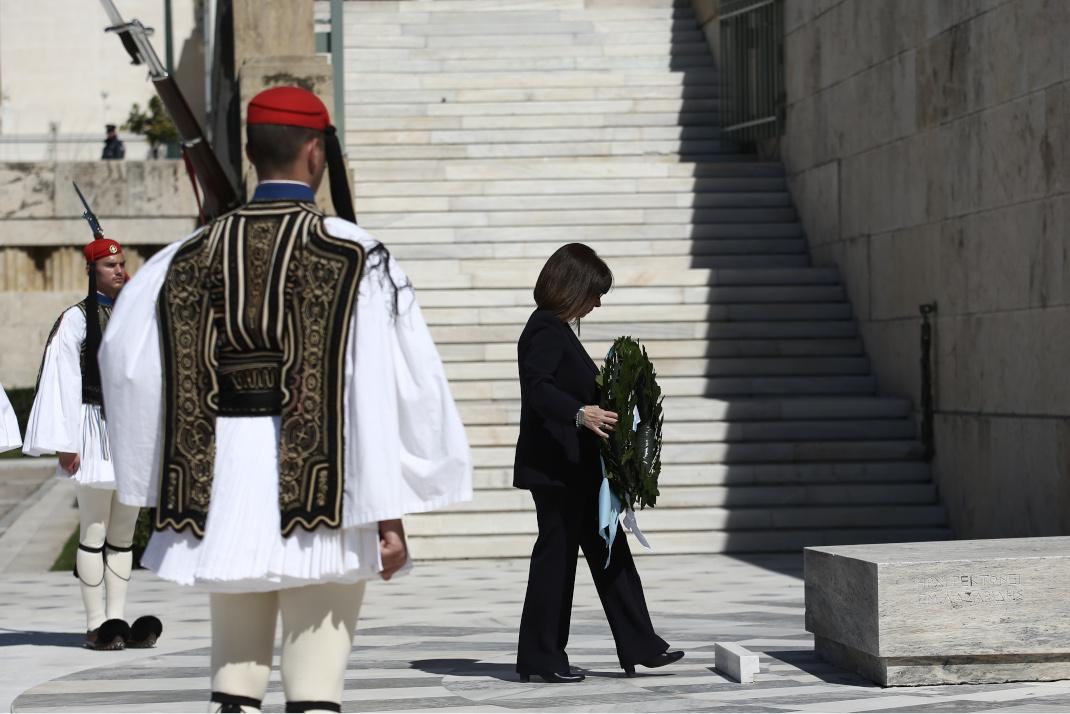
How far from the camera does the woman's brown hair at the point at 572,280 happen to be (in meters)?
7.63

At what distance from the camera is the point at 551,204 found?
1884 centimetres

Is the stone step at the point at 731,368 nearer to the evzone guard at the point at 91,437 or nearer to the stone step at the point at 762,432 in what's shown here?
the stone step at the point at 762,432

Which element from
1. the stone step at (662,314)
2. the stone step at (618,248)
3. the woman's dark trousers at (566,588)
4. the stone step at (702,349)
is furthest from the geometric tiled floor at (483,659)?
the stone step at (618,248)

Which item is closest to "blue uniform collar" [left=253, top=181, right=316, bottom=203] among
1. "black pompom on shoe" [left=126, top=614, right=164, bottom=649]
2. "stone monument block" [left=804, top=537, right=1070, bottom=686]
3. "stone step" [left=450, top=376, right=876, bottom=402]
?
"stone monument block" [left=804, top=537, right=1070, bottom=686]

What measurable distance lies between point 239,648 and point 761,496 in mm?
10046

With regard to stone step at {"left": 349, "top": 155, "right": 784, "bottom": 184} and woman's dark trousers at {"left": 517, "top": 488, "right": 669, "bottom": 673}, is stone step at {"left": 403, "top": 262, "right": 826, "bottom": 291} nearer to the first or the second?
stone step at {"left": 349, "top": 155, "right": 784, "bottom": 184}

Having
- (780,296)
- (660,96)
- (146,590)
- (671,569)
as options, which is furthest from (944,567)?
(660,96)

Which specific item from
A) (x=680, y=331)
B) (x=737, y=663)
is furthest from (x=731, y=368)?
(x=737, y=663)

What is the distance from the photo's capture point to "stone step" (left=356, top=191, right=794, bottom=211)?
18.8m

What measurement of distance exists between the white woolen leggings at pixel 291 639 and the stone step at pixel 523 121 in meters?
16.1

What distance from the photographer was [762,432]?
49.2 ft

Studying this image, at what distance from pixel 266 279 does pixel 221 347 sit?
0.21 meters

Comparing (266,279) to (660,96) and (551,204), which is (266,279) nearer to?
(551,204)

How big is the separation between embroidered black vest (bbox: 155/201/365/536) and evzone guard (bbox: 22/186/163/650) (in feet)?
14.6
